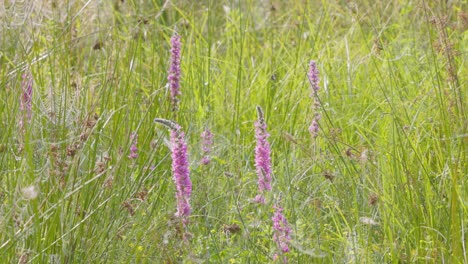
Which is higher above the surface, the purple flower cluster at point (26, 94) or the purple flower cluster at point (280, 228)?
the purple flower cluster at point (26, 94)

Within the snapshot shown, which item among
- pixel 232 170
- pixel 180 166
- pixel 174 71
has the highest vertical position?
pixel 174 71

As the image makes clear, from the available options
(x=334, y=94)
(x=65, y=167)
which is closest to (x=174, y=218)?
(x=65, y=167)

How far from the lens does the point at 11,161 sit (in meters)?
2.59

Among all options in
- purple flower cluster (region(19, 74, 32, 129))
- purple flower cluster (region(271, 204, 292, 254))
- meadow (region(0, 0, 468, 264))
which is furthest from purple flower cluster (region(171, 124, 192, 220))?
purple flower cluster (region(19, 74, 32, 129))

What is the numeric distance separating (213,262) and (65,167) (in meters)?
0.46

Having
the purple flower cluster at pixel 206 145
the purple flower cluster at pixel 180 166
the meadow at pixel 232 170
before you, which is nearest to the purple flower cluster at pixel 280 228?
the meadow at pixel 232 170

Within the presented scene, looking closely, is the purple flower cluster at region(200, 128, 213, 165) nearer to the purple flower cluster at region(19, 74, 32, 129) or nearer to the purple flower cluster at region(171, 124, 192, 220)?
the purple flower cluster at region(19, 74, 32, 129)

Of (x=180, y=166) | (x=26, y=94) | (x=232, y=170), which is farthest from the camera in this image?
(x=232, y=170)

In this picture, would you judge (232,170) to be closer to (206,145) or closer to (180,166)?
(206,145)

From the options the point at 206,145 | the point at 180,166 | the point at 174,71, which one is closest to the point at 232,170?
the point at 206,145

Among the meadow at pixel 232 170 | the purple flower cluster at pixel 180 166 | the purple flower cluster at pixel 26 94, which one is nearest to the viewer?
the purple flower cluster at pixel 180 166

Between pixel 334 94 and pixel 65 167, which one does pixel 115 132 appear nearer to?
pixel 65 167

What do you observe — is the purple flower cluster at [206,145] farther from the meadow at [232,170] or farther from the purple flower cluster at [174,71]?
the purple flower cluster at [174,71]

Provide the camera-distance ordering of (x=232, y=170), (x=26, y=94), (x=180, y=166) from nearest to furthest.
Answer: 1. (x=180, y=166)
2. (x=26, y=94)
3. (x=232, y=170)
